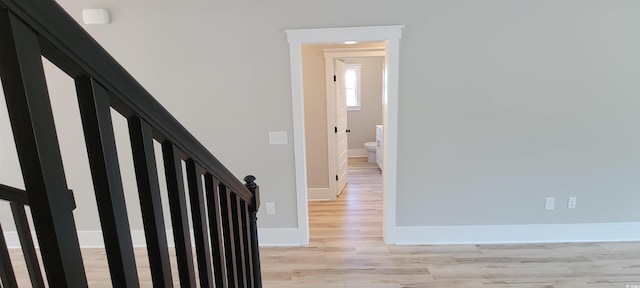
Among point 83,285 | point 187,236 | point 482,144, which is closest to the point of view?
point 83,285

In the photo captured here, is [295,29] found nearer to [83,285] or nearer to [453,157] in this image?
[453,157]

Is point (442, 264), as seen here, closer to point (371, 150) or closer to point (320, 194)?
point (320, 194)

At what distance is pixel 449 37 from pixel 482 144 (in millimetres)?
999

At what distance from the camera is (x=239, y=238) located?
133 centimetres

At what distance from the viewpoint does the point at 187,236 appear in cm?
86

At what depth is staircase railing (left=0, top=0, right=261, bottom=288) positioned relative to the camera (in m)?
0.43

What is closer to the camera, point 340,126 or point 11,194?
point 11,194

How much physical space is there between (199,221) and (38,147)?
1.81ft

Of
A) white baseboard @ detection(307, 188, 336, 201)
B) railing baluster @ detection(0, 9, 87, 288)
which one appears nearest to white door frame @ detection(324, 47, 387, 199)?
white baseboard @ detection(307, 188, 336, 201)

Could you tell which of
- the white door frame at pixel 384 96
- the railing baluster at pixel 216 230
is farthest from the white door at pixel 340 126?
the railing baluster at pixel 216 230

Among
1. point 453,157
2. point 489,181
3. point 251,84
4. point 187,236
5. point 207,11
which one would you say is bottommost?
point 489,181

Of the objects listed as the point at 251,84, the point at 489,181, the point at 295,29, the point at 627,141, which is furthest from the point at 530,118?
the point at 251,84

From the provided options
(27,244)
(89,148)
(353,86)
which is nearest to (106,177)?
(89,148)

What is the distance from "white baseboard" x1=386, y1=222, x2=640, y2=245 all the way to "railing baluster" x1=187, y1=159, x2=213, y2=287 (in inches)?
88.9
